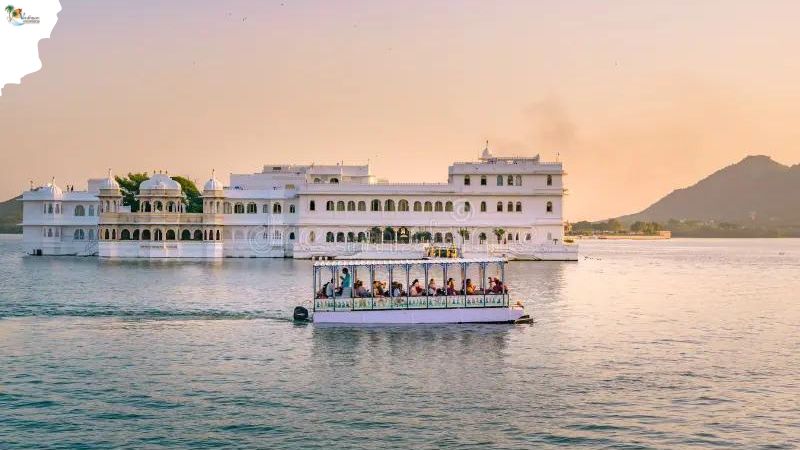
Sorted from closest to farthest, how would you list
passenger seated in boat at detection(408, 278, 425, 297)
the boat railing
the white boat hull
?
1. the white boat hull
2. the boat railing
3. passenger seated in boat at detection(408, 278, 425, 297)

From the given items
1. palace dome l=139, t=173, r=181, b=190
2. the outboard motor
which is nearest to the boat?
the outboard motor

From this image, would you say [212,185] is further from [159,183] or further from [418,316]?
[418,316]

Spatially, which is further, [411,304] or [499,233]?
[499,233]

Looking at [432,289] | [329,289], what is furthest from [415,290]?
[329,289]

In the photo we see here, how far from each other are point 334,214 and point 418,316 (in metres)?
48.8

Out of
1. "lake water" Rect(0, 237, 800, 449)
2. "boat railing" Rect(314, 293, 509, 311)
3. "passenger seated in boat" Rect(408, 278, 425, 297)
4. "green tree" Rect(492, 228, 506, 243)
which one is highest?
"green tree" Rect(492, 228, 506, 243)

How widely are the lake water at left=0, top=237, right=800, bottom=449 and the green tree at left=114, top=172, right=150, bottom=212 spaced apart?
1754 inches

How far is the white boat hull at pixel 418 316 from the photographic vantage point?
27.3 meters

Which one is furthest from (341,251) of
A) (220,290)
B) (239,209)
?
(220,290)

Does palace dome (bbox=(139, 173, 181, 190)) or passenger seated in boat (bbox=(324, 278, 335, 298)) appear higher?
palace dome (bbox=(139, 173, 181, 190))

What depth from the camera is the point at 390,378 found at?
19422 mm

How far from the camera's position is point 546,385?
18953 millimetres

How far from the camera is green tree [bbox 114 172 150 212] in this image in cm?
7900

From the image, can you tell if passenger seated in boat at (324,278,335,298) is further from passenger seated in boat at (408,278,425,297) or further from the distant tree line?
the distant tree line
